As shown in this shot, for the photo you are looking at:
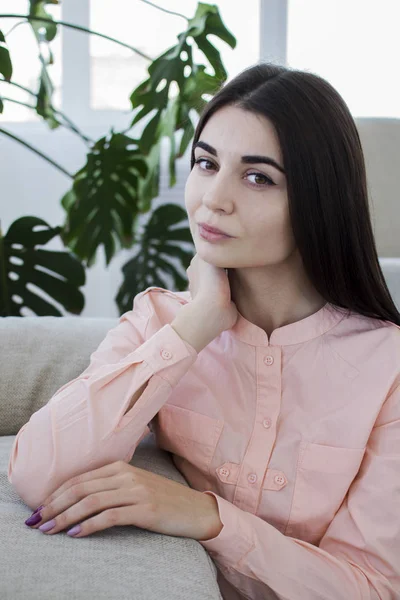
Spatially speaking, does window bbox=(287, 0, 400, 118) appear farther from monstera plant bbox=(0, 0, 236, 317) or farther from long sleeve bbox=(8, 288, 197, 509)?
long sleeve bbox=(8, 288, 197, 509)

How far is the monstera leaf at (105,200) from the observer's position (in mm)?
2293

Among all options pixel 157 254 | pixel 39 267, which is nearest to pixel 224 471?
pixel 39 267

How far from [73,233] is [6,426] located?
935 mm

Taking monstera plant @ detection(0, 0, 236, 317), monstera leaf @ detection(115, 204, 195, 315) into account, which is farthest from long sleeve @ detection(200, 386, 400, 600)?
monstera leaf @ detection(115, 204, 195, 315)

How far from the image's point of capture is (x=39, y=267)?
90.7 inches

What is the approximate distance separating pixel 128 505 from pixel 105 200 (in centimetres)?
149

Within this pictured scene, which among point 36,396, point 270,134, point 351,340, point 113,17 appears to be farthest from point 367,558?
point 113,17

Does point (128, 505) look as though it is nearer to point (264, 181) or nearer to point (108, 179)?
point (264, 181)

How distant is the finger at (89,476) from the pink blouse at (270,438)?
0.09ft

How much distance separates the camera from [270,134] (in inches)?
41.1

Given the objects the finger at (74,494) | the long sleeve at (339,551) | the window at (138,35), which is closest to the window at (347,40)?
the window at (138,35)

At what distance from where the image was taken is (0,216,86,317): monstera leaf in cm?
226

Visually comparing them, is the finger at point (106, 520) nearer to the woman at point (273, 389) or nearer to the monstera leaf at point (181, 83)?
the woman at point (273, 389)

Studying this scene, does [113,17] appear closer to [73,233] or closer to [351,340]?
[73,233]
